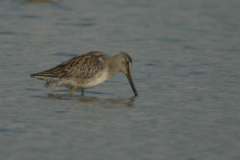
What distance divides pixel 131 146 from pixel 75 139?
2.19ft

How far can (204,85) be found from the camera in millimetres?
8180

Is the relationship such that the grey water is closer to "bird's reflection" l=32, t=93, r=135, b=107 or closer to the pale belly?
"bird's reflection" l=32, t=93, r=135, b=107

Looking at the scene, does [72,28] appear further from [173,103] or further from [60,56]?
[173,103]

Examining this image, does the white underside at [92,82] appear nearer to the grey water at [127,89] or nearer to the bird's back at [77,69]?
the bird's back at [77,69]

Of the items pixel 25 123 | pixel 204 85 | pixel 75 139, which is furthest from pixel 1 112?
pixel 204 85

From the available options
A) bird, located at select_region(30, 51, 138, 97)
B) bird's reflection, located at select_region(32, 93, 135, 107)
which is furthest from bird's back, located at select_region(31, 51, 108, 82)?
bird's reflection, located at select_region(32, 93, 135, 107)

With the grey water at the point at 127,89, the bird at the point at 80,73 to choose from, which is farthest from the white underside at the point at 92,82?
the grey water at the point at 127,89

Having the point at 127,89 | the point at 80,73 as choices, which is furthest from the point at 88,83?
the point at 127,89

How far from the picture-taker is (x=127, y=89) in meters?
7.97

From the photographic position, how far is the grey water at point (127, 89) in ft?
16.3

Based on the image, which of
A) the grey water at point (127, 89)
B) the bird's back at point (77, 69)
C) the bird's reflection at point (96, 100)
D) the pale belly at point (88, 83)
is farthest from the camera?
the pale belly at point (88, 83)

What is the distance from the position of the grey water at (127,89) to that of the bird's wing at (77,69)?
34 centimetres

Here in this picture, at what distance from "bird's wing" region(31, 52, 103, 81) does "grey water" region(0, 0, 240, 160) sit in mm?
337

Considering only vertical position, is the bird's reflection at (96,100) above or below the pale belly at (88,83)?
below
